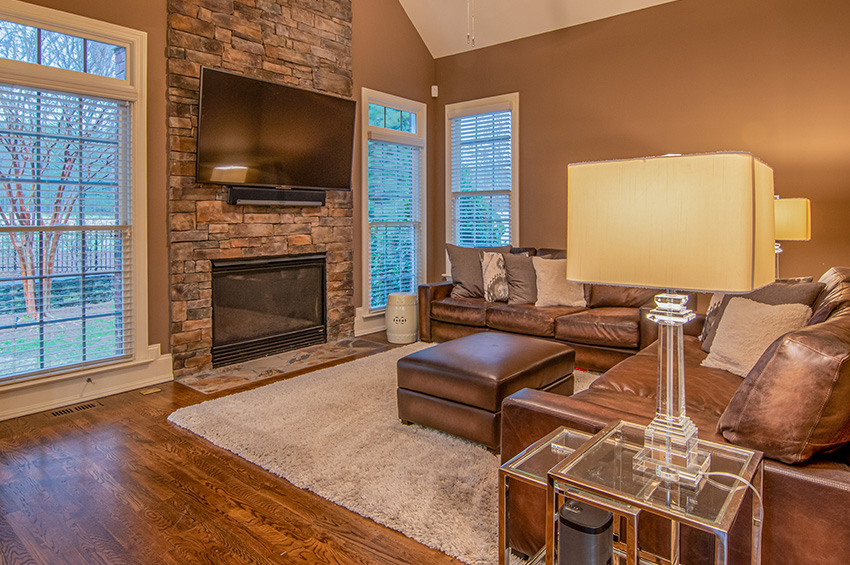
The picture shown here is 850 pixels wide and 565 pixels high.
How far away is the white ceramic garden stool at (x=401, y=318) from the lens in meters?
5.18

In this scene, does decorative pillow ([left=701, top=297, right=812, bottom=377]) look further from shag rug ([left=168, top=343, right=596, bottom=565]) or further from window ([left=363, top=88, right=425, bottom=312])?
window ([left=363, top=88, right=425, bottom=312])

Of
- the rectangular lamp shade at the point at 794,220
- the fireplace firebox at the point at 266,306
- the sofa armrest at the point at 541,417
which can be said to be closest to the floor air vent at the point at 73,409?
the fireplace firebox at the point at 266,306

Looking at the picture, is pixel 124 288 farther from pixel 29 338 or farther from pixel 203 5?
pixel 203 5

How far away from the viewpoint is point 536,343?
3.28 meters

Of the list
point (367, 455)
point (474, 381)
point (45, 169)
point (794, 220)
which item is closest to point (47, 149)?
point (45, 169)

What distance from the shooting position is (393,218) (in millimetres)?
5801

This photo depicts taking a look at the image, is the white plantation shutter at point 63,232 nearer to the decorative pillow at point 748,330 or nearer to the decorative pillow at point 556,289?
the decorative pillow at point 556,289

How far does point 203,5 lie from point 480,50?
9.69 ft

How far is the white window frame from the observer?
536 centimetres

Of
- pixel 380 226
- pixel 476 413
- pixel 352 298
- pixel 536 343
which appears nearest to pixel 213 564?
pixel 476 413

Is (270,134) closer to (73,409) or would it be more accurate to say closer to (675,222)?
(73,409)

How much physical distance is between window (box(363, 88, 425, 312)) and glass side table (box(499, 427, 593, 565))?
4095mm

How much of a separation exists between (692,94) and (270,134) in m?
3.58

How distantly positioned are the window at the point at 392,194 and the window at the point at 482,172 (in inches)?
14.4
